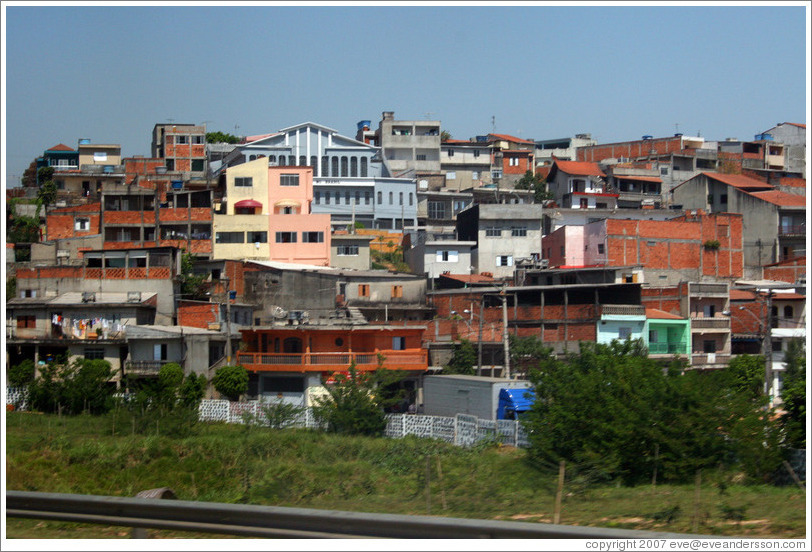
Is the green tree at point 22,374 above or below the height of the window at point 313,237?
below

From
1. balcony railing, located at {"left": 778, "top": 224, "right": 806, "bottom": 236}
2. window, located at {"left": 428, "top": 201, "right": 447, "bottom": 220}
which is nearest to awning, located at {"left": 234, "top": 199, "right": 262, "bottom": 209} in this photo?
window, located at {"left": 428, "top": 201, "right": 447, "bottom": 220}

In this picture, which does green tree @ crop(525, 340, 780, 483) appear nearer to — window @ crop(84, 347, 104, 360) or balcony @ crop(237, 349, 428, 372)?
balcony @ crop(237, 349, 428, 372)

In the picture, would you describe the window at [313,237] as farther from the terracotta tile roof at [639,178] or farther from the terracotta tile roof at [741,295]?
the terracotta tile roof at [639,178]

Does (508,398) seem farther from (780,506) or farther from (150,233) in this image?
(150,233)

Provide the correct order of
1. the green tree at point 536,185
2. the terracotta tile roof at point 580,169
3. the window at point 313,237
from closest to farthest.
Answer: the window at point 313,237 < the terracotta tile roof at point 580,169 < the green tree at point 536,185

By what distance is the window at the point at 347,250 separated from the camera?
46.6m

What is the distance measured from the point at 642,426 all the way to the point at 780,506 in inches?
235

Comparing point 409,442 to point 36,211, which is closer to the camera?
point 409,442

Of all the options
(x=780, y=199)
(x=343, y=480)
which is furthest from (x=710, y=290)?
(x=343, y=480)

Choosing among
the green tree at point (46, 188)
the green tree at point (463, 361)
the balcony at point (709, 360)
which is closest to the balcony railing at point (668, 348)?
the balcony at point (709, 360)

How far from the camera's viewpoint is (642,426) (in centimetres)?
1644

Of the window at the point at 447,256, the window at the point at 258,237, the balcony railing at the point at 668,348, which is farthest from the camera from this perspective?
the window at the point at 447,256

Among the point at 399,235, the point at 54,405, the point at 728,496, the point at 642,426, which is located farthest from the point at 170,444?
the point at 399,235

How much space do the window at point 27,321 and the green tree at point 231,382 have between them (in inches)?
273
